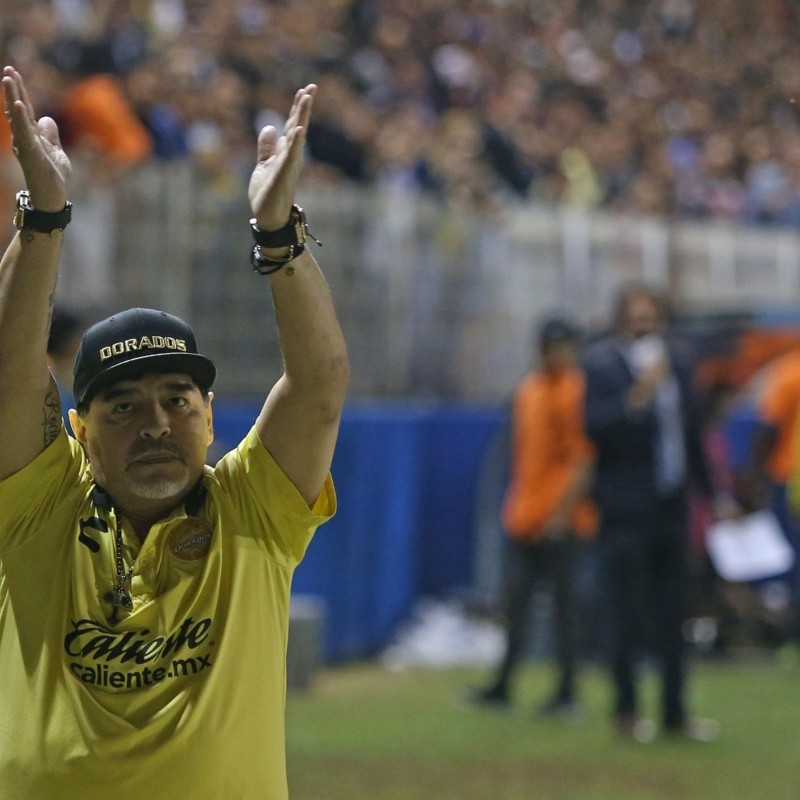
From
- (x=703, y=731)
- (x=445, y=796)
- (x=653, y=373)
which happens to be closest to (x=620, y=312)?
(x=653, y=373)

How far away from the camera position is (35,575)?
10.7 feet

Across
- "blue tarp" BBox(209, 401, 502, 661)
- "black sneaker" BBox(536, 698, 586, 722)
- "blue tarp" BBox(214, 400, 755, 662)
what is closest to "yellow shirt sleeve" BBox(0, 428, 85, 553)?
"black sneaker" BBox(536, 698, 586, 722)

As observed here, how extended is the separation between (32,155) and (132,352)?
1.41ft

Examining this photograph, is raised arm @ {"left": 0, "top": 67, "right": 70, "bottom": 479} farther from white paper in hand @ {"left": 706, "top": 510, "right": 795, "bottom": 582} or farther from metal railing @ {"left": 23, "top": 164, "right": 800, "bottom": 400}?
white paper in hand @ {"left": 706, "top": 510, "right": 795, "bottom": 582}

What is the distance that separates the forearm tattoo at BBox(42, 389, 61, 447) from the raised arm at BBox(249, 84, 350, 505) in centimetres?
38

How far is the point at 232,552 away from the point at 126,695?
1.09 ft

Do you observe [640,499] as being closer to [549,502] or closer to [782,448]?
[549,502]

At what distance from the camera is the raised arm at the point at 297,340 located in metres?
3.16

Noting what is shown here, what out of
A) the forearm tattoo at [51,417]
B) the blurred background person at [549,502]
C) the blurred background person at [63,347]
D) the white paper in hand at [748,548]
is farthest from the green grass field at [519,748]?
the forearm tattoo at [51,417]

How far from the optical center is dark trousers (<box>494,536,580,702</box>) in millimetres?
9023

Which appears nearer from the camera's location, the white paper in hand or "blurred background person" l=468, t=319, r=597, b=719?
"blurred background person" l=468, t=319, r=597, b=719

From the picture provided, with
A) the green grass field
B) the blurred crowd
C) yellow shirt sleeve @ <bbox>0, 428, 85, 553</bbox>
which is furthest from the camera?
the blurred crowd

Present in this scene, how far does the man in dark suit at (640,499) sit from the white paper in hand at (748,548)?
109 inches

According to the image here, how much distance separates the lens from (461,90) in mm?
15625
